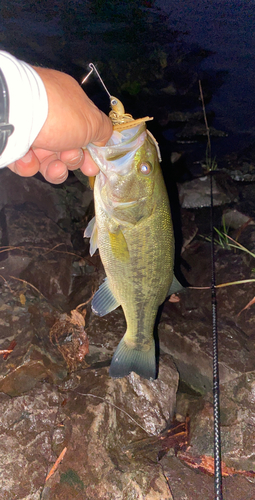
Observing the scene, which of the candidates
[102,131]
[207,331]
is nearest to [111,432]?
[207,331]

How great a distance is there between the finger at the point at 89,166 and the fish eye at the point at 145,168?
0.38m

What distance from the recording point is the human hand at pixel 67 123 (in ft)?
5.21

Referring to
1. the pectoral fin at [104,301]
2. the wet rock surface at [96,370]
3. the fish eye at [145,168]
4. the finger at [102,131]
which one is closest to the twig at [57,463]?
the wet rock surface at [96,370]

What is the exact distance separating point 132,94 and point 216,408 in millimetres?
10380

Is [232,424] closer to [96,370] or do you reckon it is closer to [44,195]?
[96,370]

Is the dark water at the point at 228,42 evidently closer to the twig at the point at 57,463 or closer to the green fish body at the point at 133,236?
the green fish body at the point at 133,236

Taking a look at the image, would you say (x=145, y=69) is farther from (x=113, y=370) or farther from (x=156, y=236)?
(x=113, y=370)

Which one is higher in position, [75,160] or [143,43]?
[143,43]

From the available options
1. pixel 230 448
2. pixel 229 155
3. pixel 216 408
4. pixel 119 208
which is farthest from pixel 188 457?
pixel 229 155

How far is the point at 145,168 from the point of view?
2.28 meters

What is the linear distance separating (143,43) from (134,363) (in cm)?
1085

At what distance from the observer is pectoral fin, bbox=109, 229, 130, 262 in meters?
2.52

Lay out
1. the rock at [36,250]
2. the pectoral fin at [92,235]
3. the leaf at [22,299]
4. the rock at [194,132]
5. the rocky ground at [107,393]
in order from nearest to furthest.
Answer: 1. the rocky ground at [107,393]
2. the pectoral fin at [92,235]
3. the leaf at [22,299]
4. the rock at [36,250]
5. the rock at [194,132]

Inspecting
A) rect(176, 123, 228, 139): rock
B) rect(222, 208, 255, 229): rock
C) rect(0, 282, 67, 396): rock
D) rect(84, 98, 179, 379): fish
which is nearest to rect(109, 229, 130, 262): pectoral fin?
rect(84, 98, 179, 379): fish
